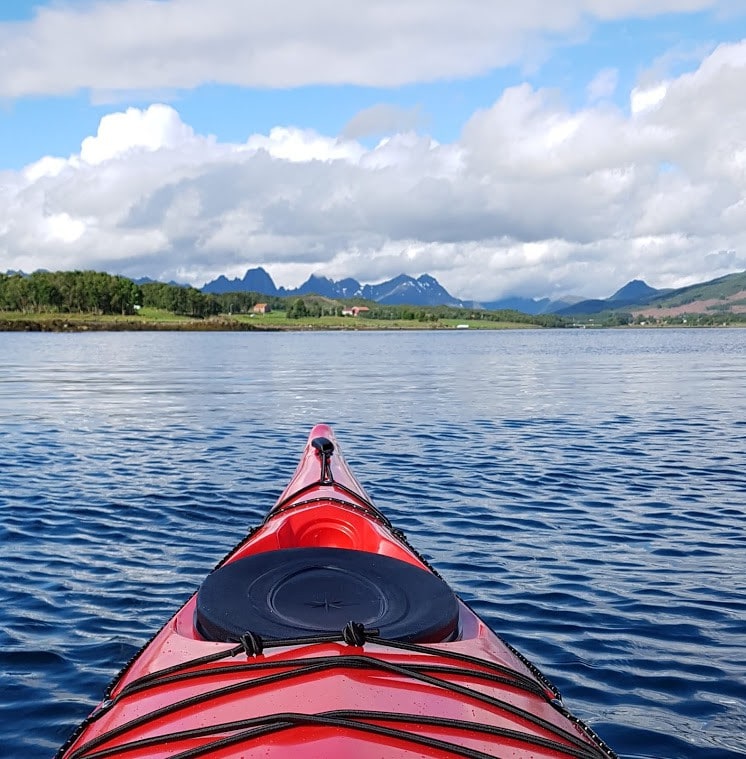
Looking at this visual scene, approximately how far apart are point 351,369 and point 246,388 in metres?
17.3

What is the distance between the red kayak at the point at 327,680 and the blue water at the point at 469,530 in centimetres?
199

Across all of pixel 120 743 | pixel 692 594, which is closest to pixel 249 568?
pixel 120 743

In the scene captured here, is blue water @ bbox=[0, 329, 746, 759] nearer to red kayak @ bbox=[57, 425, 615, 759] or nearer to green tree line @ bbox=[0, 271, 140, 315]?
red kayak @ bbox=[57, 425, 615, 759]

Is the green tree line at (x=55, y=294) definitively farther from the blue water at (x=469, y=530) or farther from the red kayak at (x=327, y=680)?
the red kayak at (x=327, y=680)

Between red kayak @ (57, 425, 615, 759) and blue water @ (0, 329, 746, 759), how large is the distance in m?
1.99

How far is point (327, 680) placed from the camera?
420cm

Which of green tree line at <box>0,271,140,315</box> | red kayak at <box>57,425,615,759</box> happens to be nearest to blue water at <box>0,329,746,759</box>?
red kayak at <box>57,425,615,759</box>

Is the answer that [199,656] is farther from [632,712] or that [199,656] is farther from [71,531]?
[71,531]

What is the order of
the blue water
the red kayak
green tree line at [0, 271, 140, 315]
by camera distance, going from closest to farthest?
1. the red kayak
2. the blue water
3. green tree line at [0, 271, 140, 315]

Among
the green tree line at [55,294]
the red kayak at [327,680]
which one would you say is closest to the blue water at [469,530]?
the red kayak at [327,680]

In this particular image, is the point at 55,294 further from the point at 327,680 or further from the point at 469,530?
the point at 327,680

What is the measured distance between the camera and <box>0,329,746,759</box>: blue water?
7355mm

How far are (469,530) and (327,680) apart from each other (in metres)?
8.52

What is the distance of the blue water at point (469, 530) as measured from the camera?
7.36m
